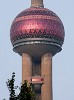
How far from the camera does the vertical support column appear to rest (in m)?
119

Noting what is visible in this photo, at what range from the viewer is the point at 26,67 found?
119812 mm

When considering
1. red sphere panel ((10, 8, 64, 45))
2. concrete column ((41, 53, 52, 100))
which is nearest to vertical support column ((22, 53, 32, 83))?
concrete column ((41, 53, 52, 100))

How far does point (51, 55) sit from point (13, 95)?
9645cm

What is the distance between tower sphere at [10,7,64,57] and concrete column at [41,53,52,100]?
1.98m

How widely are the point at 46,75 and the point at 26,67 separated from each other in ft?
20.6

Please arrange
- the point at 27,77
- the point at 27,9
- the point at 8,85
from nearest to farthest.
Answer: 1. the point at 8,85
2. the point at 27,77
3. the point at 27,9

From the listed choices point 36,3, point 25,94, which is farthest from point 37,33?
point 25,94

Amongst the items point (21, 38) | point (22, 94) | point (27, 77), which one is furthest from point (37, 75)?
point (22, 94)

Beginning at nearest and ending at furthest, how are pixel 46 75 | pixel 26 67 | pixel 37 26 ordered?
1. pixel 46 75
2. pixel 26 67
3. pixel 37 26

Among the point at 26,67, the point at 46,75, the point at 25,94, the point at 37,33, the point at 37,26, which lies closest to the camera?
the point at 25,94

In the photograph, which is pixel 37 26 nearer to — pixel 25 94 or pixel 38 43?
pixel 38 43

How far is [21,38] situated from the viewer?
121688 mm

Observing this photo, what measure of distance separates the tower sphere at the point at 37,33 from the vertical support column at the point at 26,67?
1.70m

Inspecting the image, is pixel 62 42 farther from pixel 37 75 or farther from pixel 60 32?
pixel 37 75
